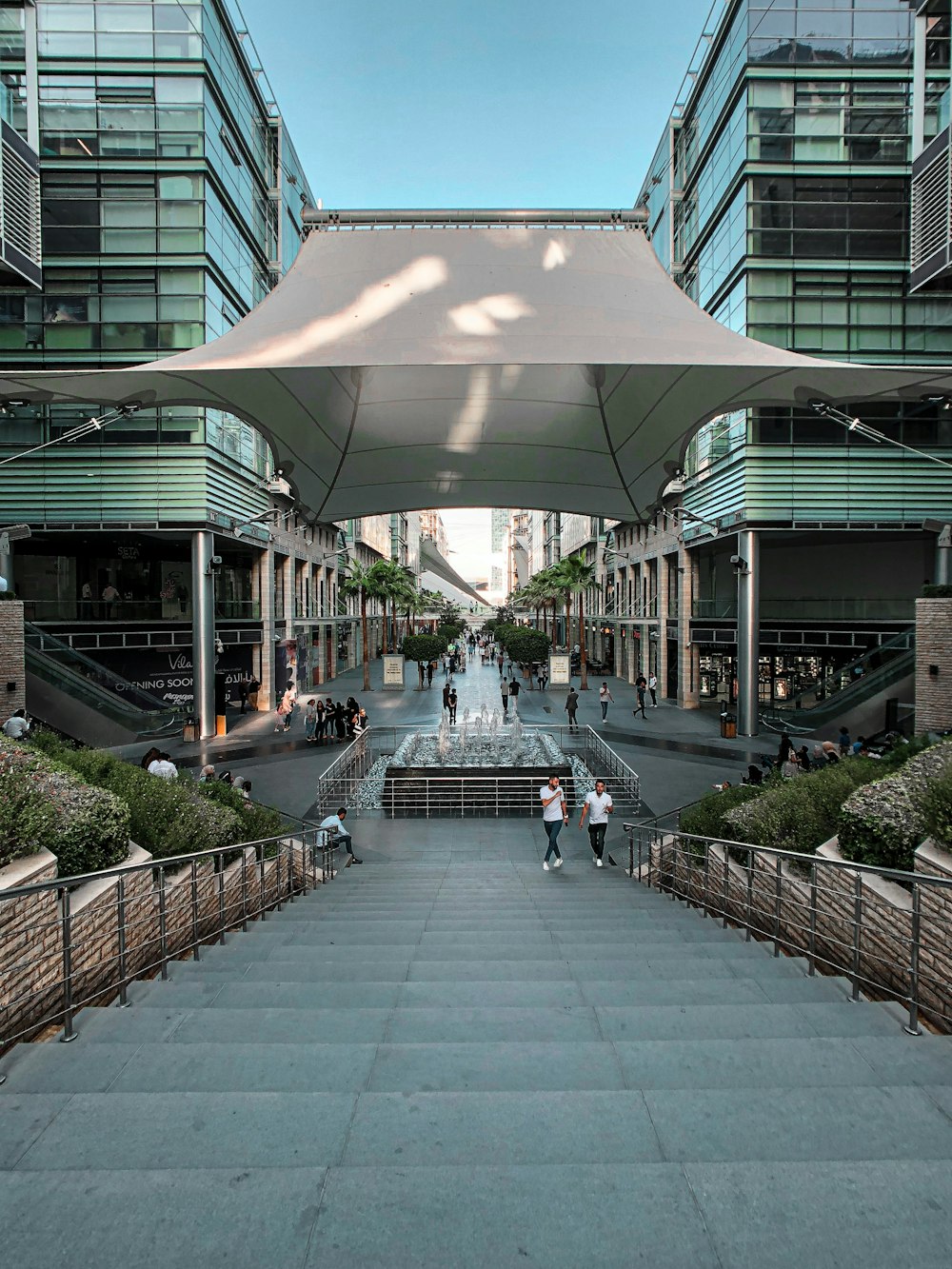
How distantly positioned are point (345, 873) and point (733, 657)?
73.3ft

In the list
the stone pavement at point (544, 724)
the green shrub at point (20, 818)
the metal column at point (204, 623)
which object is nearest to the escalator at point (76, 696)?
the stone pavement at point (544, 724)

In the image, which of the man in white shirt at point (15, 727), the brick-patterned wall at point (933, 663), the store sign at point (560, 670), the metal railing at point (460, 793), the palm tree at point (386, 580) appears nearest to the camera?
the man in white shirt at point (15, 727)

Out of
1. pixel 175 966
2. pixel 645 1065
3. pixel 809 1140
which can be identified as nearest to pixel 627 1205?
pixel 809 1140

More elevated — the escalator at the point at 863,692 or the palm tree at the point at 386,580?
the palm tree at the point at 386,580

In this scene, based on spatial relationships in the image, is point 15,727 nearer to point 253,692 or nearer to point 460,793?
point 460,793

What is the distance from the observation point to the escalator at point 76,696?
17.7m

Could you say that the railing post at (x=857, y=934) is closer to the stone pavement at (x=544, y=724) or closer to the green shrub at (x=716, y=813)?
the green shrub at (x=716, y=813)

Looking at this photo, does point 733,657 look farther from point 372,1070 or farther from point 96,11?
point 96,11

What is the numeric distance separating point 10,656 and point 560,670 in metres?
25.6

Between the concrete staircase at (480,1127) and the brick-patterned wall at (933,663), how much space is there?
13962mm

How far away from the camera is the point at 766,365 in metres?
10.1

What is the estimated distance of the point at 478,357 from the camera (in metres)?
10.1

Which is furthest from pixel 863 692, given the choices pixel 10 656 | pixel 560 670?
pixel 10 656

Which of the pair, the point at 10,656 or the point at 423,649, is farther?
the point at 423,649
